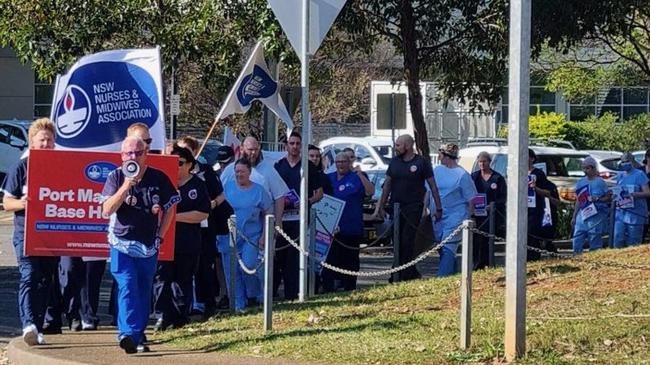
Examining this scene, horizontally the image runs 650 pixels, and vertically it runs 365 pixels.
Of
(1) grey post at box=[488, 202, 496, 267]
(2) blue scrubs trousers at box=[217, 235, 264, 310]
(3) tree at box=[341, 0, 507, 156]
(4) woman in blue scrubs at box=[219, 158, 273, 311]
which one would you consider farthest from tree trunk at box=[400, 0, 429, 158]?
(4) woman in blue scrubs at box=[219, 158, 273, 311]

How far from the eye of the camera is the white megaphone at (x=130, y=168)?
9453mm

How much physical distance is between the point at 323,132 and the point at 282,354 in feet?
112

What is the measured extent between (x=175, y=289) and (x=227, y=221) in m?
1.13

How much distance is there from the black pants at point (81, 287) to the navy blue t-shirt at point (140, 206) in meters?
1.90

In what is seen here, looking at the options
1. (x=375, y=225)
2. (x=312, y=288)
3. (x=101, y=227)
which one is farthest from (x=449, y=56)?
(x=101, y=227)

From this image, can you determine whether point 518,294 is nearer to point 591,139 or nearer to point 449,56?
point 449,56

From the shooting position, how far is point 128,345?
9977mm

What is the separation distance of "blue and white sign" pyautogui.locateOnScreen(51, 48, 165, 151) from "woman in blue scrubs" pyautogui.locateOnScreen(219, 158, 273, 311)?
1.16m

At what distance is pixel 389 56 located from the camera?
137ft

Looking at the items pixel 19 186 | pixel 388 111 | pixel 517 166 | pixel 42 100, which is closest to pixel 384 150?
pixel 388 111

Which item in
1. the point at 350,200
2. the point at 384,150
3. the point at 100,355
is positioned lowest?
the point at 100,355

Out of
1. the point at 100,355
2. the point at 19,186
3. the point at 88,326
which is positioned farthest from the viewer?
the point at 88,326

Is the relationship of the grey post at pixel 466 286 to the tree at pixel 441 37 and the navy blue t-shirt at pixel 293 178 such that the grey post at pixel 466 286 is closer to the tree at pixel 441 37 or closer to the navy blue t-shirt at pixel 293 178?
the navy blue t-shirt at pixel 293 178

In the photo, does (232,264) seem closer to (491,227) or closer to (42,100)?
(491,227)
